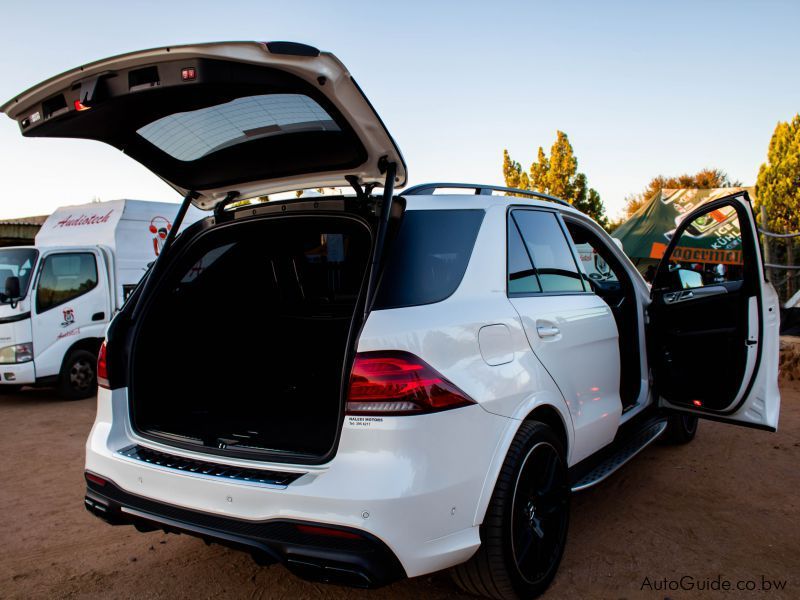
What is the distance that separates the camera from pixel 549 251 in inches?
126

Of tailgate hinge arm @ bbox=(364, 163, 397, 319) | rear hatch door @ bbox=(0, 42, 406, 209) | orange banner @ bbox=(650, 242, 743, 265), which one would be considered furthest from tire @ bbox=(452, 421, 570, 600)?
orange banner @ bbox=(650, 242, 743, 265)

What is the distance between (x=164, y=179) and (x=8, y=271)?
570 centimetres

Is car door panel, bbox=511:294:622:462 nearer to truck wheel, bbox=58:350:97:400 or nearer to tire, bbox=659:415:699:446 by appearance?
tire, bbox=659:415:699:446

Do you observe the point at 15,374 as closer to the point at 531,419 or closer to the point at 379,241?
the point at 379,241

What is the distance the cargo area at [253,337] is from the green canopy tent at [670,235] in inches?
507

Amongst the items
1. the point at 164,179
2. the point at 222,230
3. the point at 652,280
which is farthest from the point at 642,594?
the point at 164,179

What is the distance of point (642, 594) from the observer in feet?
8.95

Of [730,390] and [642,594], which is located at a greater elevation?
[730,390]

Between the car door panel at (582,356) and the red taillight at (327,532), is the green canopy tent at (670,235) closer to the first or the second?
the car door panel at (582,356)

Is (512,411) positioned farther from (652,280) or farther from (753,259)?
(652,280)

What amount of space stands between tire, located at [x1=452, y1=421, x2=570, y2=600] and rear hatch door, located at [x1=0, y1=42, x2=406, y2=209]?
1.37 meters

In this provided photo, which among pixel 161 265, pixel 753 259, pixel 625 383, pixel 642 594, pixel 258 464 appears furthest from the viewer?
pixel 625 383

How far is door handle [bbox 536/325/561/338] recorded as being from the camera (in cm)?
273

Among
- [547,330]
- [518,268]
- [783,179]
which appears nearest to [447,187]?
[518,268]
